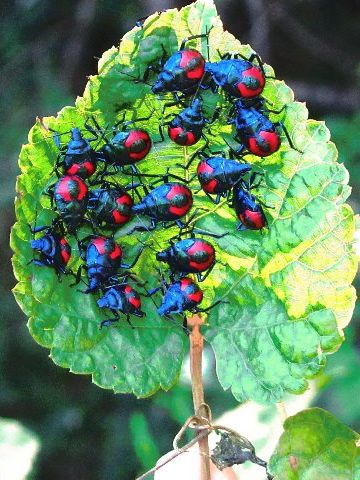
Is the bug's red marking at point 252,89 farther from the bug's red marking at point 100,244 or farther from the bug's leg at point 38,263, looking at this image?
the bug's leg at point 38,263

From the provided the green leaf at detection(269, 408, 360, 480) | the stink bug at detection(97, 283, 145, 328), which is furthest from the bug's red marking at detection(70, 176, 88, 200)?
the green leaf at detection(269, 408, 360, 480)

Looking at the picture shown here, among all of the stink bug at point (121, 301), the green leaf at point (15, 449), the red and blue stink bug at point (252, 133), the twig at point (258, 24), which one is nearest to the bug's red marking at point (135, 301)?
the stink bug at point (121, 301)

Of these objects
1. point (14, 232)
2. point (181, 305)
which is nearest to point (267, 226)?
point (181, 305)

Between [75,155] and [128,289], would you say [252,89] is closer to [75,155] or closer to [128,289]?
[75,155]

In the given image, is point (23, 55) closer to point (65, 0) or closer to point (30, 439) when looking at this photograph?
point (65, 0)

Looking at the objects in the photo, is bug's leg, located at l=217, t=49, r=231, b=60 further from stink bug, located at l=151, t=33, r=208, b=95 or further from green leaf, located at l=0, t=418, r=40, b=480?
green leaf, located at l=0, t=418, r=40, b=480
